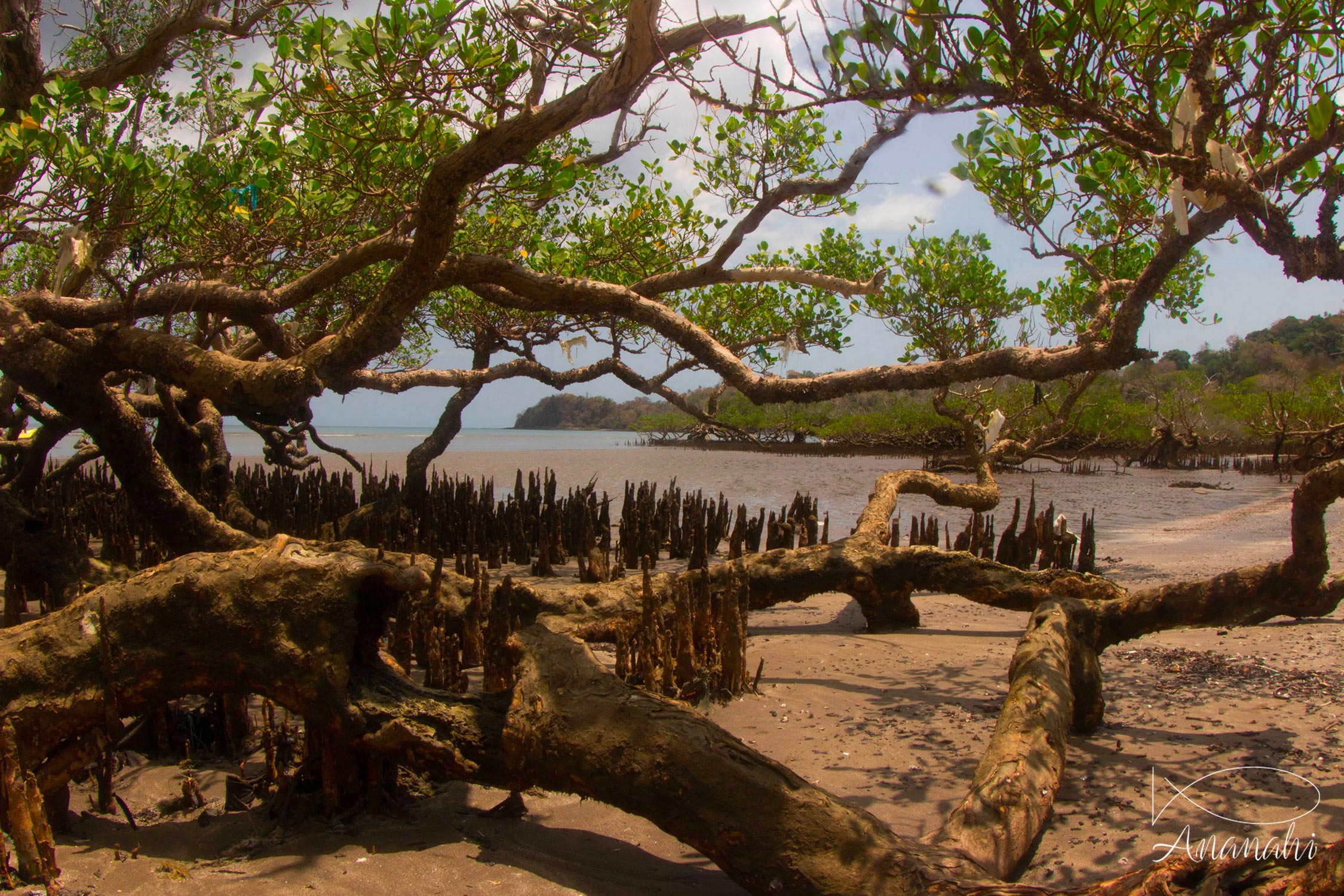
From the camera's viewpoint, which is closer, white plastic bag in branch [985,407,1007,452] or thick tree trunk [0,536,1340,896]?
thick tree trunk [0,536,1340,896]

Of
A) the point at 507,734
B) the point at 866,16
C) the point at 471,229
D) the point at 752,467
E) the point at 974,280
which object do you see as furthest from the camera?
the point at 752,467

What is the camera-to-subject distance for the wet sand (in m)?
1.98

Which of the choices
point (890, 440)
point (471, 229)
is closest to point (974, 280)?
point (471, 229)

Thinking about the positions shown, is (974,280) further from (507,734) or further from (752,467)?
(752,467)

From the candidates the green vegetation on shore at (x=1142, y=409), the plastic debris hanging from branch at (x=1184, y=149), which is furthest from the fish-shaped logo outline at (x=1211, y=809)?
the green vegetation on shore at (x=1142, y=409)

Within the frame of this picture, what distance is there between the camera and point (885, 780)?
266 centimetres

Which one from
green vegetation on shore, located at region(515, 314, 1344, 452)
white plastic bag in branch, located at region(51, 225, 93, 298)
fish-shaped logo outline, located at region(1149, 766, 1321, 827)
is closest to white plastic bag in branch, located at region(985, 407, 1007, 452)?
fish-shaped logo outline, located at region(1149, 766, 1321, 827)

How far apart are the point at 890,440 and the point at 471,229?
2212cm

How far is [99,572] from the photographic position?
3.70 meters

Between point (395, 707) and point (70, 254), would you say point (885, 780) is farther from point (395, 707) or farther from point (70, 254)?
point (70, 254)

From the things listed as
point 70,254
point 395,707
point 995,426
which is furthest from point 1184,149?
point 70,254

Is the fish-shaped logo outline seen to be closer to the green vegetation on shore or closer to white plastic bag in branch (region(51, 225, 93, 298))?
white plastic bag in branch (region(51, 225, 93, 298))

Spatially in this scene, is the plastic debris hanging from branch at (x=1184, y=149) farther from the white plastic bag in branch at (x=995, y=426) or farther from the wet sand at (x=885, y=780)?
the white plastic bag in branch at (x=995, y=426)

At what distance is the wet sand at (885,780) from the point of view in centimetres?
198
